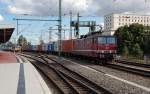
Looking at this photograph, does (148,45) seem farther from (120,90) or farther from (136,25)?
(120,90)

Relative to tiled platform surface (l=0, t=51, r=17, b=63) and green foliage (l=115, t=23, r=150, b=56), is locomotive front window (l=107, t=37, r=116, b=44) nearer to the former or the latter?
tiled platform surface (l=0, t=51, r=17, b=63)

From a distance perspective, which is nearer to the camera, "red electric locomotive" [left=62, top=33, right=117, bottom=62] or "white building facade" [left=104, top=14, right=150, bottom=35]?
"red electric locomotive" [left=62, top=33, right=117, bottom=62]

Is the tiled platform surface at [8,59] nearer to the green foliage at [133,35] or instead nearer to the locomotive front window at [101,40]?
the locomotive front window at [101,40]

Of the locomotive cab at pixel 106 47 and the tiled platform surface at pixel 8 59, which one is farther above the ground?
the locomotive cab at pixel 106 47

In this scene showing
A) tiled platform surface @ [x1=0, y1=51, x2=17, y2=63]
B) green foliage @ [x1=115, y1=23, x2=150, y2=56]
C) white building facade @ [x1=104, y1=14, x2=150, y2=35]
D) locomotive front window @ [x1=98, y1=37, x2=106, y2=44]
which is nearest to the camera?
locomotive front window @ [x1=98, y1=37, x2=106, y2=44]

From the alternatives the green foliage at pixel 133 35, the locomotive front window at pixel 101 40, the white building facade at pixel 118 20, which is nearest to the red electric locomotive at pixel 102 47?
the locomotive front window at pixel 101 40

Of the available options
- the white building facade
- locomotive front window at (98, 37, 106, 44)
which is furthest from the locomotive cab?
the white building facade

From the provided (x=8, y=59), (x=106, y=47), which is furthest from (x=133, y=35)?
(x=106, y=47)

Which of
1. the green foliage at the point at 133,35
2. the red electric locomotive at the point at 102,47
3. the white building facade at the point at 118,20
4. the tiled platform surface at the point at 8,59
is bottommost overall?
the tiled platform surface at the point at 8,59

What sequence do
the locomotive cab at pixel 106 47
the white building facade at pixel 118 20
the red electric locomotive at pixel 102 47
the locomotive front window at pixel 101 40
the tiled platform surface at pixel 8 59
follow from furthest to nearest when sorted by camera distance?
the white building facade at pixel 118 20 < the tiled platform surface at pixel 8 59 < the locomotive front window at pixel 101 40 < the red electric locomotive at pixel 102 47 < the locomotive cab at pixel 106 47

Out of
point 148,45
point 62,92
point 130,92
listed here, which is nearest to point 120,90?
point 130,92

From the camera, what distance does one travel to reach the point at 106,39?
37.1 m

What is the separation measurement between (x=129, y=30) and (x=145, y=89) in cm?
7645

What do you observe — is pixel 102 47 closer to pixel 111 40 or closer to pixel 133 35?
pixel 111 40
